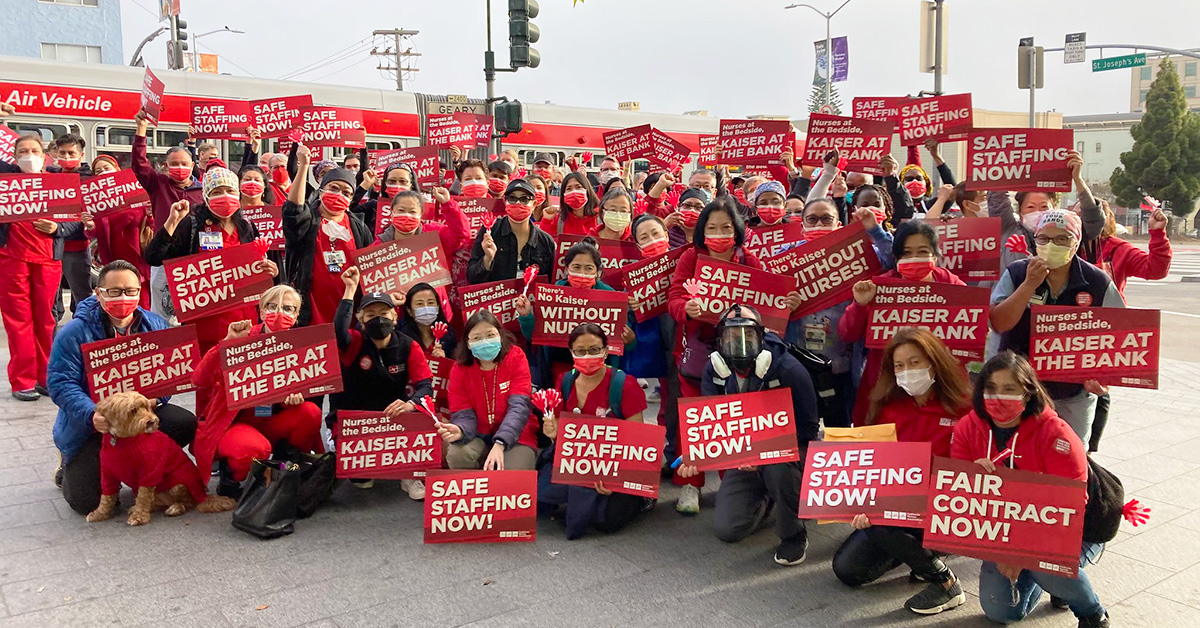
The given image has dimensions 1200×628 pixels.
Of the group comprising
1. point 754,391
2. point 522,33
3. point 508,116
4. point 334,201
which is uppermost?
point 522,33

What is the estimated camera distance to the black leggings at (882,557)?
427 cm

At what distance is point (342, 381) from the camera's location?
19.0 feet

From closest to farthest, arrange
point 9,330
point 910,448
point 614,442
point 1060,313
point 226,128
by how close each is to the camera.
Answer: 1. point 910,448
2. point 1060,313
3. point 614,442
4. point 9,330
5. point 226,128

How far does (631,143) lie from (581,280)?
5253 mm

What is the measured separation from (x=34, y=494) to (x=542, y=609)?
11.4 feet

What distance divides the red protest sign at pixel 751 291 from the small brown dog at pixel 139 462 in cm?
306

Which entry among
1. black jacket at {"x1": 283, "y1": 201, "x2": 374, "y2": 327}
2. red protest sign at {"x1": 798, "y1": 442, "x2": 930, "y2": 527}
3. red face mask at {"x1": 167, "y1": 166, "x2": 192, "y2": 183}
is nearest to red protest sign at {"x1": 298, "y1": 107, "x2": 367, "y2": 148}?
red face mask at {"x1": 167, "y1": 166, "x2": 192, "y2": 183}

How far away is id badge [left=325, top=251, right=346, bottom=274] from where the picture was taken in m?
7.02

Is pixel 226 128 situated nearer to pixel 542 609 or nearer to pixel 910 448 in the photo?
pixel 542 609

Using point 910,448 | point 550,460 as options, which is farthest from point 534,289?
point 910,448

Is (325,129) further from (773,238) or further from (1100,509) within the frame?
(1100,509)

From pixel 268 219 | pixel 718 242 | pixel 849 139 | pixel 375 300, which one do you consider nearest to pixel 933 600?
pixel 718 242

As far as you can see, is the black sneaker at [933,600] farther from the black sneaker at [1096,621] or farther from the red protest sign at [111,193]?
the red protest sign at [111,193]

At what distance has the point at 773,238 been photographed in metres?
6.81
